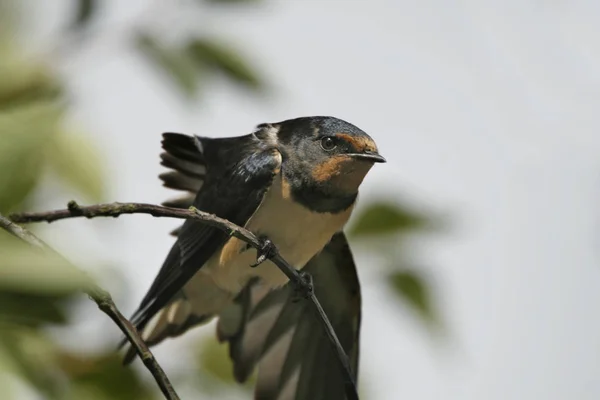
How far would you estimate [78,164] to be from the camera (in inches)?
48.6

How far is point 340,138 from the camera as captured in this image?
70.6 inches

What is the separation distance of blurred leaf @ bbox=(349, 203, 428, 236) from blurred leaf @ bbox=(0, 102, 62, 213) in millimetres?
702

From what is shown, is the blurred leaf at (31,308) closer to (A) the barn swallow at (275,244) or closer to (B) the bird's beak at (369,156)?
(A) the barn swallow at (275,244)

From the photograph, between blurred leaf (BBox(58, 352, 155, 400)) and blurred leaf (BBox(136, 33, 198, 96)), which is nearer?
blurred leaf (BBox(58, 352, 155, 400))

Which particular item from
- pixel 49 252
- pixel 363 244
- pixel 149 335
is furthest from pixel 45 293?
pixel 149 335

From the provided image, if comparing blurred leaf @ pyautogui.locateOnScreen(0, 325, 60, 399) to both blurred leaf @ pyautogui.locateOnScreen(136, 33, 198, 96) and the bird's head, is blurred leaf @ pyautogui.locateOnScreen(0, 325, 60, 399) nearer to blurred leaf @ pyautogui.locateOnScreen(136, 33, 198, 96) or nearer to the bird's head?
blurred leaf @ pyautogui.locateOnScreen(136, 33, 198, 96)

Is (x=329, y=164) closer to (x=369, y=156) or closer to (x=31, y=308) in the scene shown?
(x=369, y=156)

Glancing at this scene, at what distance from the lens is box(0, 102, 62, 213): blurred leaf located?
64 centimetres

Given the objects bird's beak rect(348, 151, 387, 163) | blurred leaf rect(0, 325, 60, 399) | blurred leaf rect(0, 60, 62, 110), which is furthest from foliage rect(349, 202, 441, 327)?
blurred leaf rect(0, 325, 60, 399)

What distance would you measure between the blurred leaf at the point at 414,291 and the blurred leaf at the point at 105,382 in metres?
0.57

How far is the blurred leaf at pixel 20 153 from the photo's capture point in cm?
64

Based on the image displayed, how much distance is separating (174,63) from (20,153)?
705 mm

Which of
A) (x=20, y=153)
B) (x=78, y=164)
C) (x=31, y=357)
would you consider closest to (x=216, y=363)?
(x=78, y=164)

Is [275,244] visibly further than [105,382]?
Yes
